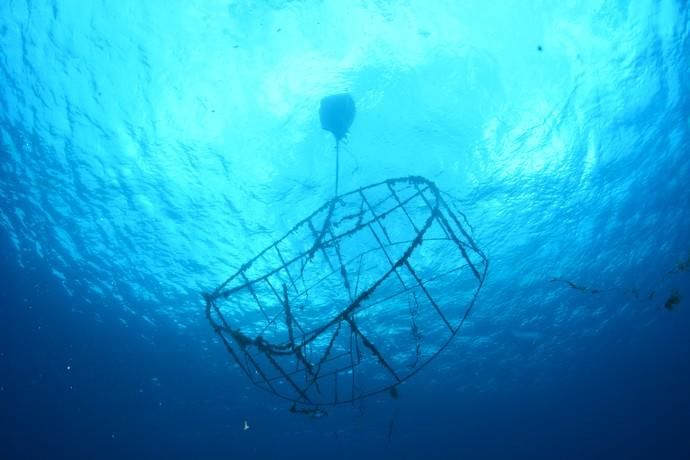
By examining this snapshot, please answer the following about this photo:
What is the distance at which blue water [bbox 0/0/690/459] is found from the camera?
376 inches

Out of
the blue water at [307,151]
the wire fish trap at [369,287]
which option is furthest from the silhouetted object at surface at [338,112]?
the wire fish trap at [369,287]

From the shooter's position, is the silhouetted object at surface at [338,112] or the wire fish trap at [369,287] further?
the wire fish trap at [369,287]

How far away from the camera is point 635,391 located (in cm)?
3747

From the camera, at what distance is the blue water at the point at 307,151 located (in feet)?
31.3

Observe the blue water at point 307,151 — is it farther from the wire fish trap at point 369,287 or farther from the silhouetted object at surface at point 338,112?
the silhouetted object at surface at point 338,112

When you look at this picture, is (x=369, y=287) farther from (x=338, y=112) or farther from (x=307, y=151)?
(x=338, y=112)

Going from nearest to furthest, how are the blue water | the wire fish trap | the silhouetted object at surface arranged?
the silhouetted object at surface
the blue water
the wire fish trap

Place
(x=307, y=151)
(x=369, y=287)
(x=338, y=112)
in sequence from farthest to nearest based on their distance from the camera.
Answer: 1. (x=369, y=287)
2. (x=307, y=151)
3. (x=338, y=112)

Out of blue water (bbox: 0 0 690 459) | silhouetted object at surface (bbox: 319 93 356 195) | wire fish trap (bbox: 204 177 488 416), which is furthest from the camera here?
wire fish trap (bbox: 204 177 488 416)

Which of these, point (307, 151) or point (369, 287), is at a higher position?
point (307, 151)

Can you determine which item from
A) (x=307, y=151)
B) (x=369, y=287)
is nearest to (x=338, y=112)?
(x=307, y=151)

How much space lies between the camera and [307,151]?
11.6m

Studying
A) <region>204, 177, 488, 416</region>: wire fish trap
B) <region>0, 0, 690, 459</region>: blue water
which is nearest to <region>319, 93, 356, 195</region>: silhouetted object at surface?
<region>0, 0, 690, 459</region>: blue water

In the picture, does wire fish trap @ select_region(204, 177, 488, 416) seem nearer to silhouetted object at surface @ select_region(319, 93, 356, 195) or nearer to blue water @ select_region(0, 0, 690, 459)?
blue water @ select_region(0, 0, 690, 459)
